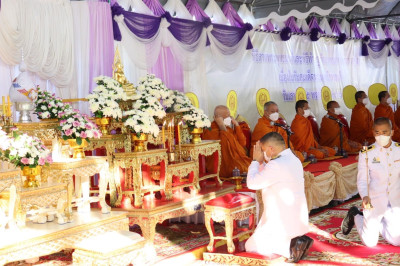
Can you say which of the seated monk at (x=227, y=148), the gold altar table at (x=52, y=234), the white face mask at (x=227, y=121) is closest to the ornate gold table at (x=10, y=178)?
the gold altar table at (x=52, y=234)

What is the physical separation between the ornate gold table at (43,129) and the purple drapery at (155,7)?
3.16 m

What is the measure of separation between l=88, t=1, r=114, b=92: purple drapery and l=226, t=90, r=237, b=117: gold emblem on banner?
3.20m

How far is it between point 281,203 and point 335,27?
864 centimetres

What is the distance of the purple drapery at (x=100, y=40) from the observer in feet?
23.8

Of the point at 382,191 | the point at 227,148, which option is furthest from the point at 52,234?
the point at 227,148

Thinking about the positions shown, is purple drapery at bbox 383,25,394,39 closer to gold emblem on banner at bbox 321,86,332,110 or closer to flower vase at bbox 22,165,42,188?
gold emblem on banner at bbox 321,86,332,110

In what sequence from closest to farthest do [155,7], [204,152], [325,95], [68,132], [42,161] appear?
[42,161]
[68,132]
[204,152]
[155,7]
[325,95]

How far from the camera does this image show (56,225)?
16.4 ft

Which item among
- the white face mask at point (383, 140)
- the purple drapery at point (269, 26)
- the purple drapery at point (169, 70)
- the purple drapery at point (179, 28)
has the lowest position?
the white face mask at point (383, 140)

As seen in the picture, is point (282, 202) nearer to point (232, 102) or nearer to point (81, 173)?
point (81, 173)

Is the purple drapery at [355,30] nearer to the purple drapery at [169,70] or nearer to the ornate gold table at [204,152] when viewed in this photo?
the purple drapery at [169,70]

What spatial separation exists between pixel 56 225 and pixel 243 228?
2.12m

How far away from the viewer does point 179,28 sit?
8.58 m

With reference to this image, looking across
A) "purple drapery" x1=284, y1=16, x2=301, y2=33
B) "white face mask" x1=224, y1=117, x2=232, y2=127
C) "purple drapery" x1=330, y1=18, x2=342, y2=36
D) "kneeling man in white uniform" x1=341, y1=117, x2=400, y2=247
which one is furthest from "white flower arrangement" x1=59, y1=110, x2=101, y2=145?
"purple drapery" x1=330, y1=18, x2=342, y2=36
